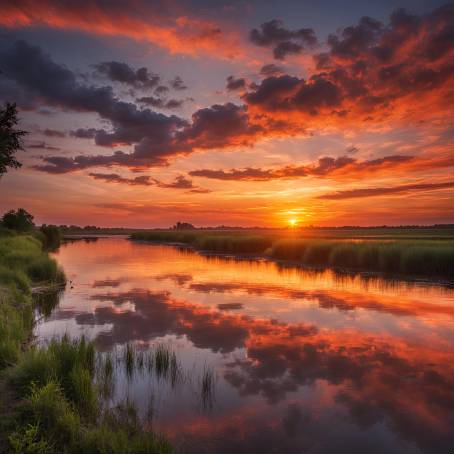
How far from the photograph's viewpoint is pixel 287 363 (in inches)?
433

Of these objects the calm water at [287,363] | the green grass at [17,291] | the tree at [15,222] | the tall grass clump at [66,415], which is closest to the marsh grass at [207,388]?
the calm water at [287,363]

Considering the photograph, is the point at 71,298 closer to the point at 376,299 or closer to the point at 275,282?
the point at 275,282

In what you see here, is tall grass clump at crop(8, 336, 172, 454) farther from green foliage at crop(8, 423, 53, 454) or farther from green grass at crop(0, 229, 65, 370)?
green grass at crop(0, 229, 65, 370)

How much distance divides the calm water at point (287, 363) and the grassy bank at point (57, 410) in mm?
935

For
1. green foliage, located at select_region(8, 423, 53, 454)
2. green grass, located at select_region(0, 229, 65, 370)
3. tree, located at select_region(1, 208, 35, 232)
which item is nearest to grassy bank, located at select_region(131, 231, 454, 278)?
green grass, located at select_region(0, 229, 65, 370)

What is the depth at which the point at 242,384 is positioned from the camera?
9.46m

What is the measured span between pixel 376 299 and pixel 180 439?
54.2ft

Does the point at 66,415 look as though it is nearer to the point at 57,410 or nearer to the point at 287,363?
the point at 57,410

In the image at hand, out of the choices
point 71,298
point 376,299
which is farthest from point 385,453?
point 71,298

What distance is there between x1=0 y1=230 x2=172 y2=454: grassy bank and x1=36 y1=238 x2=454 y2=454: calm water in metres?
0.94

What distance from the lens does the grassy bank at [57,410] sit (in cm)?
540

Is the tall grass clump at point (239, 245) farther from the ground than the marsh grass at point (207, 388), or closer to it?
farther from the ground

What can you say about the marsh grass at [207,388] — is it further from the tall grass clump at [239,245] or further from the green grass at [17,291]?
the tall grass clump at [239,245]

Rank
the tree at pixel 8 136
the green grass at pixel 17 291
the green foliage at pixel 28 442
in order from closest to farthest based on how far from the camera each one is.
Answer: the green foliage at pixel 28 442
the green grass at pixel 17 291
the tree at pixel 8 136
